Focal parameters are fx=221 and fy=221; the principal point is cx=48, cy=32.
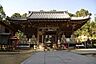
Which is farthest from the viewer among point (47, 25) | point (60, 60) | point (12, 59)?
point (47, 25)

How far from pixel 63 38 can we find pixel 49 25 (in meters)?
3.51

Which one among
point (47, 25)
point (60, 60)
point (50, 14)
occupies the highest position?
point (50, 14)

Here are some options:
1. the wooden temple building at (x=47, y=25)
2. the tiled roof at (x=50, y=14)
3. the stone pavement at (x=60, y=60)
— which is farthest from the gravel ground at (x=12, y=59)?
the tiled roof at (x=50, y=14)

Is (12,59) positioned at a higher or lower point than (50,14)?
lower

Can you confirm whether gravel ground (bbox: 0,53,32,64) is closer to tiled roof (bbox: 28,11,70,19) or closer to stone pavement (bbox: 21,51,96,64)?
stone pavement (bbox: 21,51,96,64)

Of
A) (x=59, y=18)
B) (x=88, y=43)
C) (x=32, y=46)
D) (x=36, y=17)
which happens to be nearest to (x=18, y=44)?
(x=32, y=46)

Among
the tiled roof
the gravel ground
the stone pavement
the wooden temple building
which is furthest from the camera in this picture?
the tiled roof

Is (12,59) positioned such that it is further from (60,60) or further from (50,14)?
(50,14)

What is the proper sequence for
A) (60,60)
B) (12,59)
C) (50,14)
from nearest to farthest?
(60,60) → (12,59) → (50,14)

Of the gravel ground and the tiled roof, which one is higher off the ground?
the tiled roof

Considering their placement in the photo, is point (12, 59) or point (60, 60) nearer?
point (60, 60)

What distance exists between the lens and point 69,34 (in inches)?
1629

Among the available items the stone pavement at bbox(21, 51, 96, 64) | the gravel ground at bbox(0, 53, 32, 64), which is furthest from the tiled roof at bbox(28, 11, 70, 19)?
the stone pavement at bbox(21, 51, 96, 64)

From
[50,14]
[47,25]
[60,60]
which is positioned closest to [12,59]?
[60,60]
